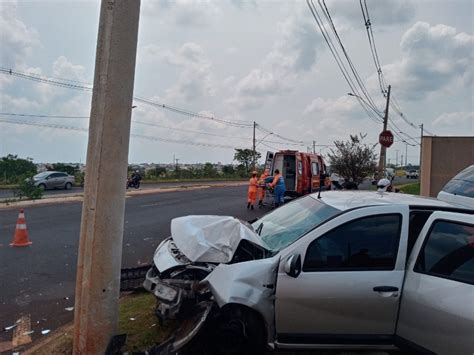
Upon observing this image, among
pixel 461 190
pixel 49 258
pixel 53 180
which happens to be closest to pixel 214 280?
pixel 461 190

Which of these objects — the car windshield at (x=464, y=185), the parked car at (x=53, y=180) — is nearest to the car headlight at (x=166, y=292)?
the car windshield at (x=464, y=185)

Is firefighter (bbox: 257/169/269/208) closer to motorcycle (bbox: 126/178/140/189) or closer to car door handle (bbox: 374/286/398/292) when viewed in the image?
car door handle (bbox: 374/286/398/292)

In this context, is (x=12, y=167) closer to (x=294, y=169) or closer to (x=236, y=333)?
(x=294, y=169)

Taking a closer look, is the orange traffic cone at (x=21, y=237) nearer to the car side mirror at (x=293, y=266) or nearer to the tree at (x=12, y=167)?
the car side mirror at (x=293, y=266)

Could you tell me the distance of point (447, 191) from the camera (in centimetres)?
539

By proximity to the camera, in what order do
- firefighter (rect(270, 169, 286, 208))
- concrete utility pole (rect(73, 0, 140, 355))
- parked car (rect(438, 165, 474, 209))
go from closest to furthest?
concrete utility pole (rect(73, 0, 140, 355)) < parked car (rect(438, 165, 474, 209)) < firefighter (rect(270, 169, 286, 208))

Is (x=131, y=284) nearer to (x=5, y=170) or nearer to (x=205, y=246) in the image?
(x=205, y=246)

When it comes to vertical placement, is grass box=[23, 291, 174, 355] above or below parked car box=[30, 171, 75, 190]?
below

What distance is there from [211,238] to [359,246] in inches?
58.2

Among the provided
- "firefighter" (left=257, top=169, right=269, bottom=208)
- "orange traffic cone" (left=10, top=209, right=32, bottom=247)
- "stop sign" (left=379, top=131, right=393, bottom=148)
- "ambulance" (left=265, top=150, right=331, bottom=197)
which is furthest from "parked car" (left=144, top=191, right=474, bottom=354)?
"ambulance" (left=265, top=150, right=331, bottom=197)

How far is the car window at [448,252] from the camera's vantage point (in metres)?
3.47

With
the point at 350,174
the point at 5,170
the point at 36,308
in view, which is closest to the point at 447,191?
the point at 36,308

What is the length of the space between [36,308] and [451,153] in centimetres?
1407

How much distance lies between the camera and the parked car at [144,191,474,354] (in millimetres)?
3553
